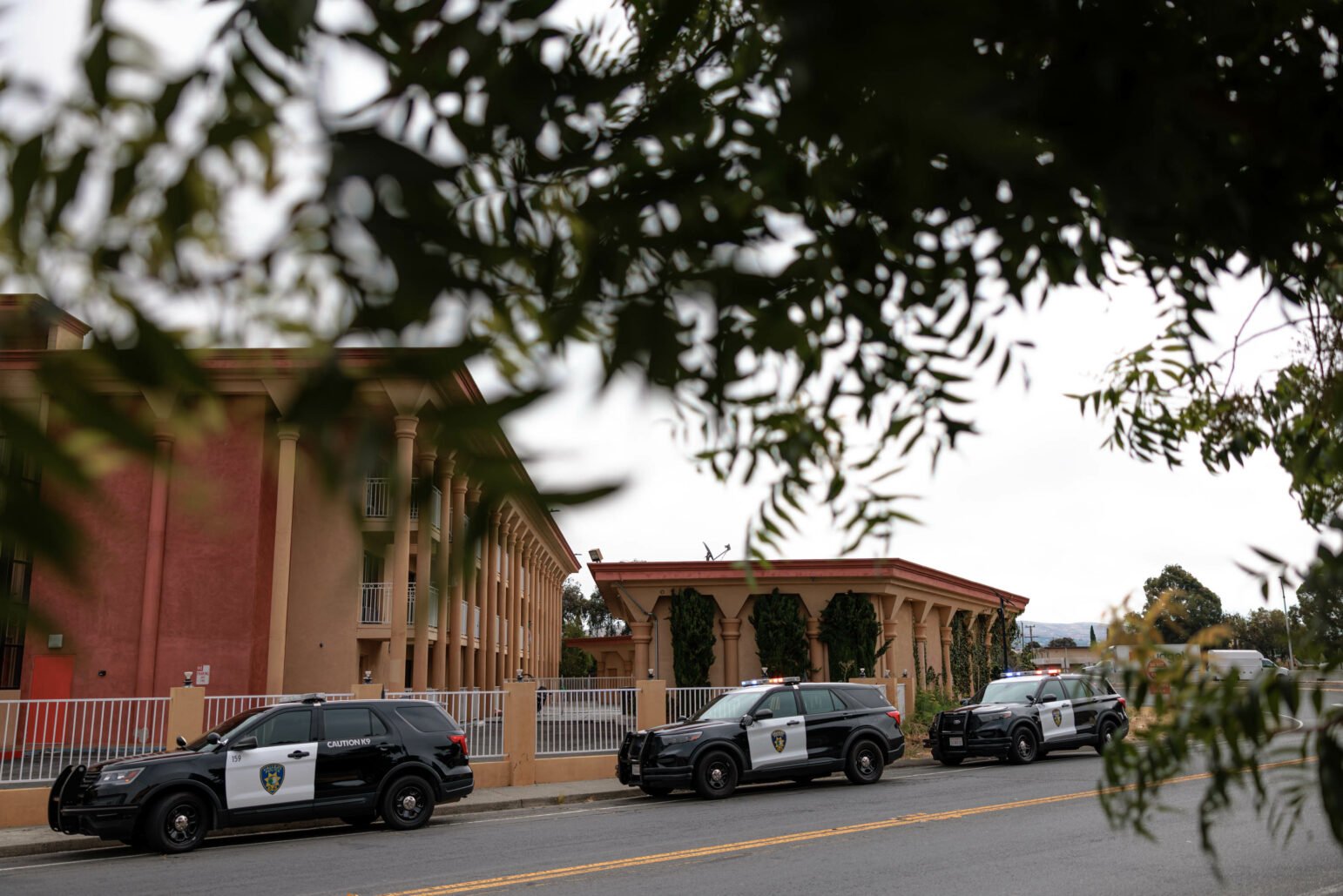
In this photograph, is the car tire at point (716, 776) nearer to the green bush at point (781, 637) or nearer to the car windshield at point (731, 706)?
the car windshield at point (731, 706)

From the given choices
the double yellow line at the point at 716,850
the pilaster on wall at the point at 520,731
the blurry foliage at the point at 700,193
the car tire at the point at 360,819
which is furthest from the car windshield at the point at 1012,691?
the blurry foliage at the point at 700,193

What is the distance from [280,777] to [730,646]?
1777 centimetres

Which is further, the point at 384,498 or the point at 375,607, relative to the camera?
the point at 375,607

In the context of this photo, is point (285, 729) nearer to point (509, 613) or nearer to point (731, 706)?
point (731, 706)

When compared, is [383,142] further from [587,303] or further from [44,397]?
[587,303]

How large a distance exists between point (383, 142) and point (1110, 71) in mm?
957

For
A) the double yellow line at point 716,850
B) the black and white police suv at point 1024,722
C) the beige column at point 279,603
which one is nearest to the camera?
the double yellow line at point 716,850

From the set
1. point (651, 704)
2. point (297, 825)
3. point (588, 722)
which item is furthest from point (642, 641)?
point (297, 825)

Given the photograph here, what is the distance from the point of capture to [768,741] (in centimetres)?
1797

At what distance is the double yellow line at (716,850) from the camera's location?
10094 mm

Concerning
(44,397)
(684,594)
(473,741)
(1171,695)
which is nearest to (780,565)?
(684,594)

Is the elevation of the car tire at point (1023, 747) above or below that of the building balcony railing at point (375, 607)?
below

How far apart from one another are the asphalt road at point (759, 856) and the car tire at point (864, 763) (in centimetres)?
228

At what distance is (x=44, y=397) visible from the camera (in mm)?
941
